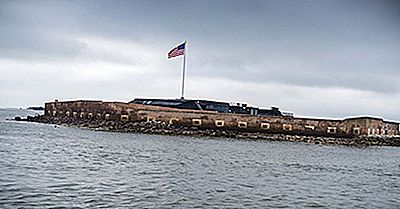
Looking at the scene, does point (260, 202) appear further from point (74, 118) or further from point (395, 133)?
point (395, 133)

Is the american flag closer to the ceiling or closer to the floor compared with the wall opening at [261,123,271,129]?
closer to the ceiling

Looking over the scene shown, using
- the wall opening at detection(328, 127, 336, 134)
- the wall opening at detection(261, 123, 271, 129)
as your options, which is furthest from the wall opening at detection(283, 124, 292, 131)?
the wall opening at detection(328, 127, 336, 134)

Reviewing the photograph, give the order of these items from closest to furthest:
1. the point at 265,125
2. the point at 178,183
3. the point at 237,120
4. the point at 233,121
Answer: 1. the point at 178,183
2. the point at 233,121
3. the point at 237,120
4. the point at 265,125

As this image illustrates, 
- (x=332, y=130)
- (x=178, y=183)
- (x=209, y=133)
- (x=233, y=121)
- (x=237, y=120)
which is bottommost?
(x=178, y=183)

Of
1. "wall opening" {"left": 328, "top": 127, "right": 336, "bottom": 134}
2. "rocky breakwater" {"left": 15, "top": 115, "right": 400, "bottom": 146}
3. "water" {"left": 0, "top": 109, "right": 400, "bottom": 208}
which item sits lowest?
"water" {"left": 0, "top": 109, "right": 400, "bottom": 208}

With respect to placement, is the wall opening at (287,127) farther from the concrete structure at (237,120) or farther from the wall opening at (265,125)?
the wall opening at (265,125)

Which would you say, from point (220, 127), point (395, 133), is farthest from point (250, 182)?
point (395, 133)

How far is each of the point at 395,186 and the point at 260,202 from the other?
968cm

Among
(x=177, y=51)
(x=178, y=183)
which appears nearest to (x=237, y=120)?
(x=177, y=51)

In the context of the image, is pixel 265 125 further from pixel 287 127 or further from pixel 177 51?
pixel 177 51

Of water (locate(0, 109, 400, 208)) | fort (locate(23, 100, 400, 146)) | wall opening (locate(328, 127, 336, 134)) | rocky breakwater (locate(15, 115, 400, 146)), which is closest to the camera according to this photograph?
water (locate(0, 109, 400, 208))

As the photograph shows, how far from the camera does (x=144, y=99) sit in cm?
7938

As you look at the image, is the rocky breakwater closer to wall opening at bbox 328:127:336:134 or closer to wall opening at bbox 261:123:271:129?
wall opening at bbox 261:123:271:129

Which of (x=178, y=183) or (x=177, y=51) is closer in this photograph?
(x=178, y=183)
